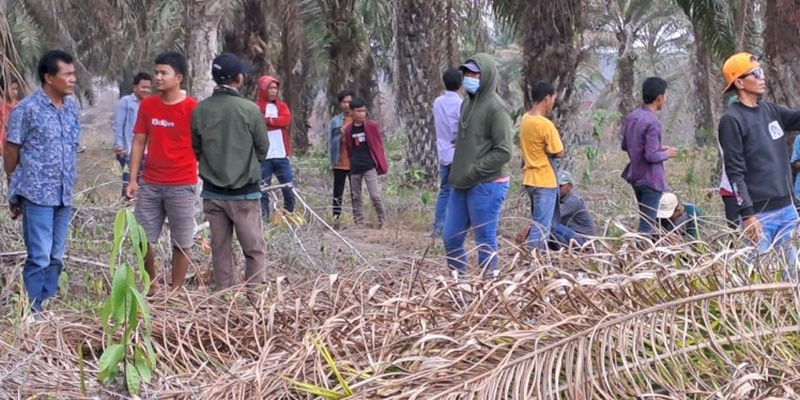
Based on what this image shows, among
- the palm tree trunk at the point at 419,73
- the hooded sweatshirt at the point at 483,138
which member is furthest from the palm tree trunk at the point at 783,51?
the palm tree trunk at the point at 419,73

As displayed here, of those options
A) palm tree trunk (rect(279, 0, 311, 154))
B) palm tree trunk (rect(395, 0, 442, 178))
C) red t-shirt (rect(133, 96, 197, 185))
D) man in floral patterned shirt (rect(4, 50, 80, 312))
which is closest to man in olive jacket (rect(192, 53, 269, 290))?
red t-shirt (rect(133, 96, 197, 185))

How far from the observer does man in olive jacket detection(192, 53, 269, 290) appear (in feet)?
22.2

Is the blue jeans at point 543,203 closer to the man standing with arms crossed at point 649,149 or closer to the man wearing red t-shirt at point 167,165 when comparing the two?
the man standing with arms crossed at point 649,149

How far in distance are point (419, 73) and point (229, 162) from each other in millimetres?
8599

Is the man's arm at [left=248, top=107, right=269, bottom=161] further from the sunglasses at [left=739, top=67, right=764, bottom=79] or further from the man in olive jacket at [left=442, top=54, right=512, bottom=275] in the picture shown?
the sunglasses at [left=739, top=67, right=764, bottom=79]

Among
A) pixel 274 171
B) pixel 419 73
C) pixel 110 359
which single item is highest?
pixel 419 73

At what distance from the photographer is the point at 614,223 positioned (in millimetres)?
5098

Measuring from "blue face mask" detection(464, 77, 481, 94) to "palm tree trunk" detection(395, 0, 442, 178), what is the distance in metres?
7.83

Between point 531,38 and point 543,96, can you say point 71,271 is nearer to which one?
point 543,96

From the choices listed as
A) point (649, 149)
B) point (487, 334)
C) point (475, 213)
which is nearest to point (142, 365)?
point (487, 334)

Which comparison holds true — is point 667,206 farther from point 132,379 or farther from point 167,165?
point 132,379

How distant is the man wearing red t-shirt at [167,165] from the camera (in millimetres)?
6977

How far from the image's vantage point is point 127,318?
15.3 feet

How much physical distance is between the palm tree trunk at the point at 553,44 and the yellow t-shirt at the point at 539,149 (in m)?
3.53
